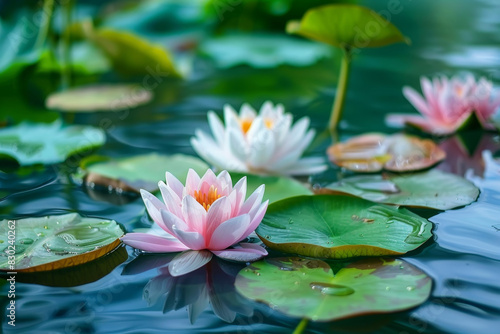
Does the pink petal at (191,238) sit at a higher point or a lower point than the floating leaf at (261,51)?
lower

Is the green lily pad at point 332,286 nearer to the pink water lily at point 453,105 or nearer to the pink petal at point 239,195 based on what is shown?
the pink petal at point 239,195

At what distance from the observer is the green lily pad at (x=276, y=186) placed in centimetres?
155

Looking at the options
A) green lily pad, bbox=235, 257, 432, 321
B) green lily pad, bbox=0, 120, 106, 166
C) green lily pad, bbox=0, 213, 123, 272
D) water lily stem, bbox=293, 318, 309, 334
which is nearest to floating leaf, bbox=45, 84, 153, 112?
green lily pad, bbox=0, 120, 106, 166

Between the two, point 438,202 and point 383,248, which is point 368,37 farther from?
point 383,248

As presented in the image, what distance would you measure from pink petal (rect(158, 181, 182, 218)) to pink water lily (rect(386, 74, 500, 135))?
132cm

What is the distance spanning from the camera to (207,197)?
126 cm

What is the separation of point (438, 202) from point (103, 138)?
1307mm

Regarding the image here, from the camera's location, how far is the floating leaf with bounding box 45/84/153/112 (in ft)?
8.33

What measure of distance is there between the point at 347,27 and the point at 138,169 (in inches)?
34.9

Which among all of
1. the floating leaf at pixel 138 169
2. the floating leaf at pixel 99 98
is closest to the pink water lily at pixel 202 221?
the floating leaf at pixel 138 169

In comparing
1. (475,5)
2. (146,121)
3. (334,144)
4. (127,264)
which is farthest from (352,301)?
(475,5)

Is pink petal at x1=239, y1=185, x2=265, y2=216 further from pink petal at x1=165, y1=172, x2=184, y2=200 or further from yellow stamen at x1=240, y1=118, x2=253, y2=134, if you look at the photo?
yellow stamen at x1=240, y1=118, x2=253, y2=134

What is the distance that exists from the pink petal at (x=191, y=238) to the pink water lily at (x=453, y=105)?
131 centimetres

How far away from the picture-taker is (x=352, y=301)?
1040mm
